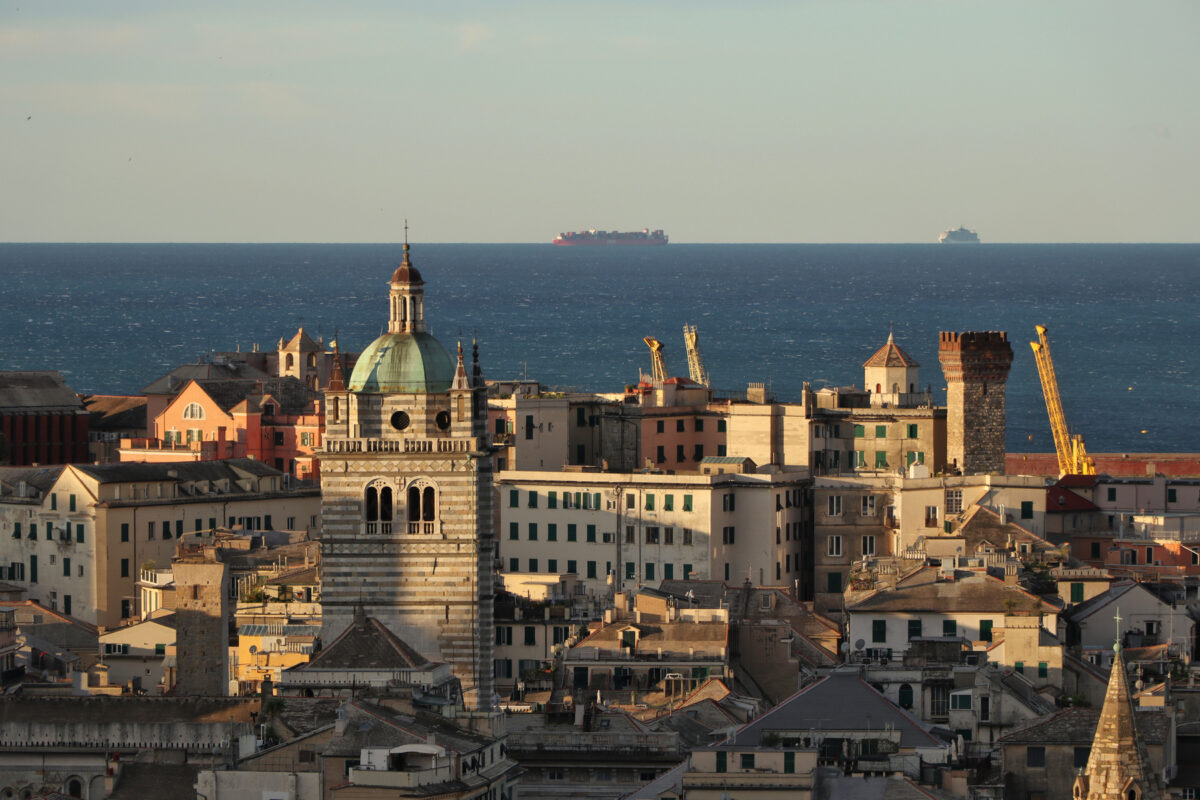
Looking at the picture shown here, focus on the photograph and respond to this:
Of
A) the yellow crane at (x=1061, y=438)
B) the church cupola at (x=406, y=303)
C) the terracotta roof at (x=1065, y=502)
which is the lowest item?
the terracotta roof at (x=1065, y=502)

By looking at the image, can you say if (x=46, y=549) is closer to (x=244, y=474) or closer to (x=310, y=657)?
(x=244, y=474)

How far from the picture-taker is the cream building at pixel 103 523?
116938 millimetres

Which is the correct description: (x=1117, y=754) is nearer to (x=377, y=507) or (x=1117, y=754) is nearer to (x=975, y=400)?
(x=377, y=507)

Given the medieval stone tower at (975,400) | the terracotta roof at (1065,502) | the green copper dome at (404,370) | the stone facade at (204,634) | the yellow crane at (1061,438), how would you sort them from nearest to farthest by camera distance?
the stone facade at (204,634) < the green copper dome at (404,370) < the terracotta roof at (1065,502) < the medieval stone tower at (975,400) < the yellow crane at (1061,438)

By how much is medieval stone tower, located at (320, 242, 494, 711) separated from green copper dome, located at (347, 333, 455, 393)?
3cm

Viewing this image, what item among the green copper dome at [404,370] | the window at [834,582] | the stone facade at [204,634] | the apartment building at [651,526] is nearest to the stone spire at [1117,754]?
the stone facade at [204,634]

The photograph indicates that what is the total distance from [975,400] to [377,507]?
45324 millimetres

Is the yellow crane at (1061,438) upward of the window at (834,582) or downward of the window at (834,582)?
upward

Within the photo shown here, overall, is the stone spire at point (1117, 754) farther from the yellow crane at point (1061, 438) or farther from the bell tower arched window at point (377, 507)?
the yellow crane at point (1061, 438)

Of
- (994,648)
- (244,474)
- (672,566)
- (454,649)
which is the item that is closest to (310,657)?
(454,649)

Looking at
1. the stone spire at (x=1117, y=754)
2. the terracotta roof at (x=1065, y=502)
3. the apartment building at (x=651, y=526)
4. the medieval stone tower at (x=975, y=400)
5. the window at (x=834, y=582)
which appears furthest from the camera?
the medieval stone tower at (x=975, y=400)

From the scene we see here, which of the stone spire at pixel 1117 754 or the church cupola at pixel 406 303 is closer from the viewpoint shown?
the stone spire at pixel 1117 754

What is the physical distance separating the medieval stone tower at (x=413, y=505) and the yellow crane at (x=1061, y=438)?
6102 centimetres

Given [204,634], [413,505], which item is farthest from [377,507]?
[204,634]
